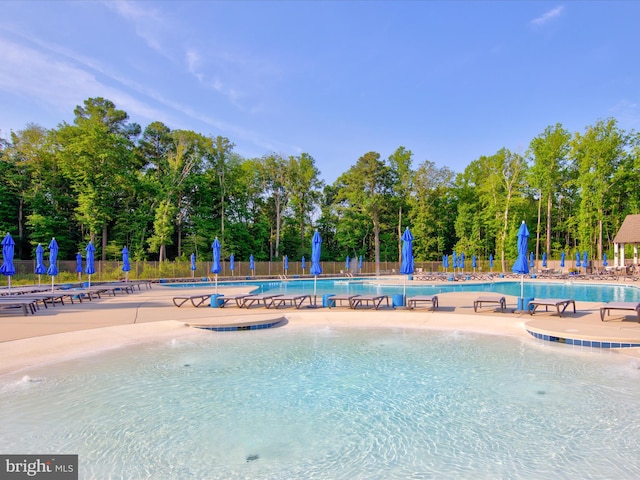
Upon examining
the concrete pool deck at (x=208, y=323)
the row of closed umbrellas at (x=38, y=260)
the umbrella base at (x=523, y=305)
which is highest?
the row of closed umbrellas at (x=38, y=260)

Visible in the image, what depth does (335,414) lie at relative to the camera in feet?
16.7

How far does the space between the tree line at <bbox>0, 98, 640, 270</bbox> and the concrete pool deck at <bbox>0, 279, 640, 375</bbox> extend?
24.9 metres

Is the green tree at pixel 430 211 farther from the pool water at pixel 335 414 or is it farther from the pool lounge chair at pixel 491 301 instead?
the pool water at pixel 335 414

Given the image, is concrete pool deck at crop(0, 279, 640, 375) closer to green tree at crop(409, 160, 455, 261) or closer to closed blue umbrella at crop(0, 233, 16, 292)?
closed blue umbrella at crop(0, 233, 16, 292)

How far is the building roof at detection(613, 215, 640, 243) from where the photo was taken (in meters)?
33.1

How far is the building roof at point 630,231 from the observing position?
109ft

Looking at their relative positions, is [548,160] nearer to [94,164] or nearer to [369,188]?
[369,188]

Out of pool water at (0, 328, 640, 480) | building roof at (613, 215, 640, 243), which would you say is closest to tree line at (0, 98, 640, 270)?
building roof at (613, 215, 640, 243)

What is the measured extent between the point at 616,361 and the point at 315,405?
5797mm

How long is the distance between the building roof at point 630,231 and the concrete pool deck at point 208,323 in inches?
1043

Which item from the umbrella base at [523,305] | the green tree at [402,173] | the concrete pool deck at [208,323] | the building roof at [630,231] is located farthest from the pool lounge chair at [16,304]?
the building roof at [630,231]

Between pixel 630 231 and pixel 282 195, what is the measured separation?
34.5m

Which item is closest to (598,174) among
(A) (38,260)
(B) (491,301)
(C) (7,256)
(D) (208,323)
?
(B) (491,301)

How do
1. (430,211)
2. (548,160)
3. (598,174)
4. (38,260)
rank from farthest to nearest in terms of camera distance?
1. (430,211)
2. (548,160)
3. (598,174)
4. (38,260)
